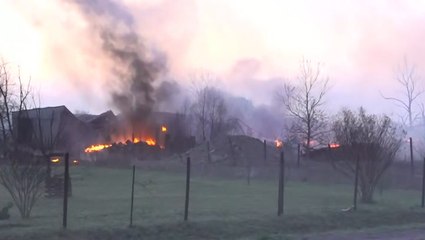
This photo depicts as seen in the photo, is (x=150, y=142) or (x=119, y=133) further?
(x=119, y=133)

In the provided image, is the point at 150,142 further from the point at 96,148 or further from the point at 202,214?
the point at 202,214

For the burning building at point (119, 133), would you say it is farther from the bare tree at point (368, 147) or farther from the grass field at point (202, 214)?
the bare tree at point (368, 147)

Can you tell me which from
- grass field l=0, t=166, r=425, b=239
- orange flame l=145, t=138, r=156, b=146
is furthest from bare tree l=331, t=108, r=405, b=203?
orange flame l=145, t=138, r=156, b=146

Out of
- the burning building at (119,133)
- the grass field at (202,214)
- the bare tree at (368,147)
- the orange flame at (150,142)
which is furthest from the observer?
the orange flame at (150,142)

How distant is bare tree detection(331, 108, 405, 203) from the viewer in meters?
25.1

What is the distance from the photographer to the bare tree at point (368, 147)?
25.1 m

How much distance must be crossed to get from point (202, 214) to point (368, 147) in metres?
9.41

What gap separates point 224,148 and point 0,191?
3704 cm

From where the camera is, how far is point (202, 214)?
19.1m

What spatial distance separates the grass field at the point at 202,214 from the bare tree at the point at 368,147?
4.19 feet

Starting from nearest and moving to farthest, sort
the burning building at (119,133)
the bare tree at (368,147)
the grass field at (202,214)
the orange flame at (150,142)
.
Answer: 1. the grass field at (202,214)
2. the bare tree at (368,147)
3. the burning building at (119,133)
4. the orange flame at (150,142)

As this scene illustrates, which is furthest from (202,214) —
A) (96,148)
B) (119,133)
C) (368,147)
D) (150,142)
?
(119,133)

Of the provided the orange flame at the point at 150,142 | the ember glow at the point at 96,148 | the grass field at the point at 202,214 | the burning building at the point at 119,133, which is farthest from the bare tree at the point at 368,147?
the orange flame at the point at 150,142

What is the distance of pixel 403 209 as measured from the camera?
2114cm
